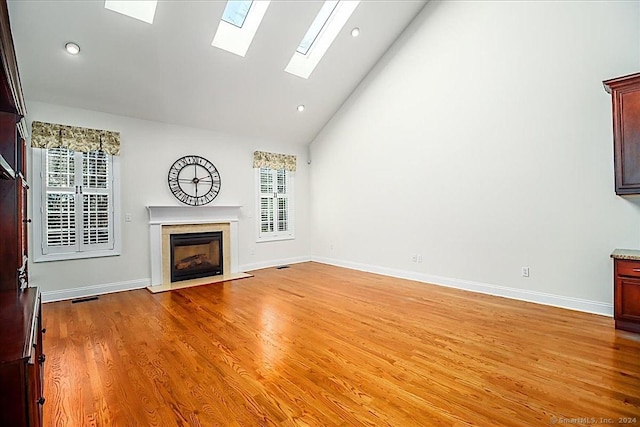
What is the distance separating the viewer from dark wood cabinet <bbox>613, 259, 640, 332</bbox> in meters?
2.91

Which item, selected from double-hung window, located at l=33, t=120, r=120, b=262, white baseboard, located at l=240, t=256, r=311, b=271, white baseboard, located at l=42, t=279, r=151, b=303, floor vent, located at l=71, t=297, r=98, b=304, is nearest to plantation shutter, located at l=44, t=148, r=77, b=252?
double-hung window, located at l=33, t=120, r=120, b=262

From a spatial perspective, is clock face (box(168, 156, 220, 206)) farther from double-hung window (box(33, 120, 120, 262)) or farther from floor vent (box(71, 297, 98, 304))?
floor vent (box(71, 297, 98, 304))

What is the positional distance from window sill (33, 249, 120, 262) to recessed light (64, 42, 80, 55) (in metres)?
2.65

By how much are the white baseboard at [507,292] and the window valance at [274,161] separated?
109 inches

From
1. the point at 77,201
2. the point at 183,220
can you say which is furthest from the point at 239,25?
the point at 77,201

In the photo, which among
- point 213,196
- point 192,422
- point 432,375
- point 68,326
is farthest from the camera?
point 213,196

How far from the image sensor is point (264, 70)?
16.5 feet

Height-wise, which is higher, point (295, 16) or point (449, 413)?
point (295, 16)

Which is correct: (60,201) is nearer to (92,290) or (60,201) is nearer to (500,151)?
(92,290)

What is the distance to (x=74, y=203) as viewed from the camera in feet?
A: 14.6

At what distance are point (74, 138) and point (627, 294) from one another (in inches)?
269

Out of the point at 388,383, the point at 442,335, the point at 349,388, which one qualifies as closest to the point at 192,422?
the point at 349,388

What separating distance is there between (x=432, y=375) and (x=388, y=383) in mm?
350

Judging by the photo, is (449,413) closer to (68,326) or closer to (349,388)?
(349,388)
